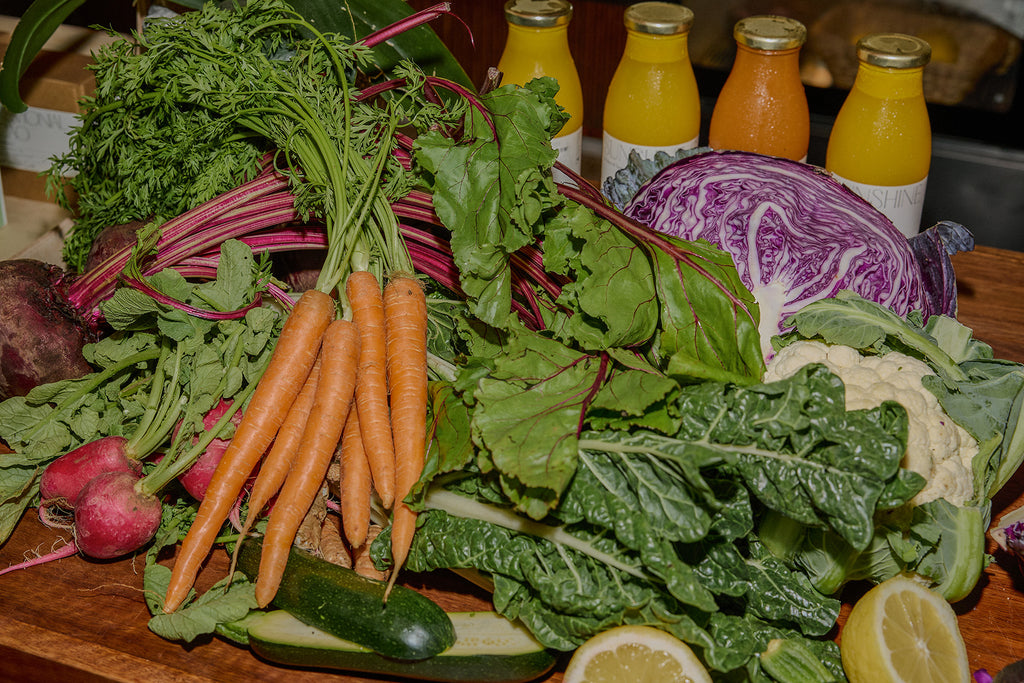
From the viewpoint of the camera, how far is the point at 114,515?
4.22 ft

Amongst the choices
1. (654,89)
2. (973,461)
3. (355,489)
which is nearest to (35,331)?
(355,489)

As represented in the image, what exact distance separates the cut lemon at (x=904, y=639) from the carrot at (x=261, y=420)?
0.84m

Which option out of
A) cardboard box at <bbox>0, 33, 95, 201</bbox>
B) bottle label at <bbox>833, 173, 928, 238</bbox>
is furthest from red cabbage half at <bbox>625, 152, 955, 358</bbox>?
cardboard box at <bbox>0, 33, 95, 201</bbox>

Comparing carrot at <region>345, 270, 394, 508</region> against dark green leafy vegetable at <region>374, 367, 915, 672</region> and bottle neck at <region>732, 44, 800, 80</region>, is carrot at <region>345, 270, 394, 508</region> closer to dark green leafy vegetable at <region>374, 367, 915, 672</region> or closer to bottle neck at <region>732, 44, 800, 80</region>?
dark green leafy vegetable at <region>374, 367, 915, 672</region>

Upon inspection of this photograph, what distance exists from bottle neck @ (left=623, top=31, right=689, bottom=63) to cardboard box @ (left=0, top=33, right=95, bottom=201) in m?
1.15

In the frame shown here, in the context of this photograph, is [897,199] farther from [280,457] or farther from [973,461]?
[280,457]

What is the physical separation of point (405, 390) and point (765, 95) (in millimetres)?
1004

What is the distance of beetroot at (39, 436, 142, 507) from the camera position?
1354 mm

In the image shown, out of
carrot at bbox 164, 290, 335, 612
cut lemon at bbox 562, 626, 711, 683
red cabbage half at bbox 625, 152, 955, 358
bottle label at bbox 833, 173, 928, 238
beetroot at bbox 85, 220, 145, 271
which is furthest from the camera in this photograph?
bottle label at bbox 833, 173, 928, 238

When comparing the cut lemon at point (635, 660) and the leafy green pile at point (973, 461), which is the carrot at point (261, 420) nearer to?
the cut lemon at point (635, 660)

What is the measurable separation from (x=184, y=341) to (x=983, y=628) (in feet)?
4.09

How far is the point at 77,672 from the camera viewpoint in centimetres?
122

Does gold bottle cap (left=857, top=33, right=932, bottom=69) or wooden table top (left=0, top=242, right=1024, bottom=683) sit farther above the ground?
gold bottle cap (left=857, top=33, right=932, bottom=69)

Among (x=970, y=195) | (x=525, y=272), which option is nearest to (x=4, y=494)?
(x=525, y=272)
